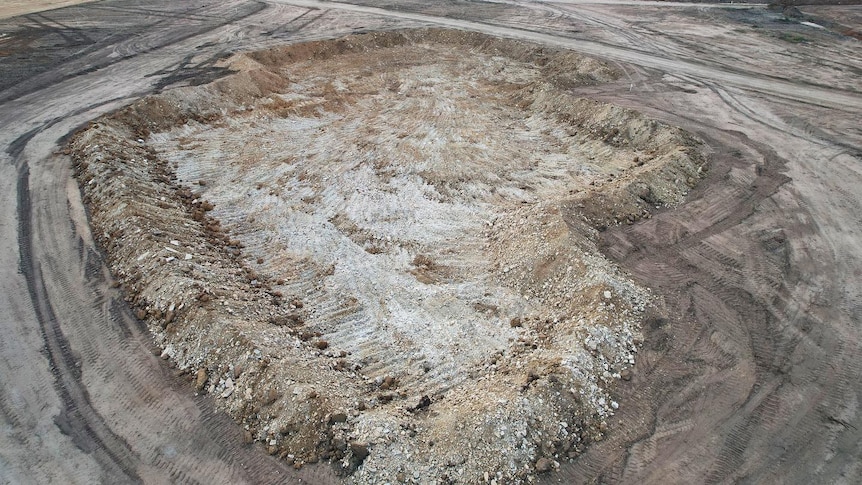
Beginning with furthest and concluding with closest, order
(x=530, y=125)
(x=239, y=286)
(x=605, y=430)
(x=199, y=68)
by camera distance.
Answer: (x=199, y=68) < (x=530, y=125) < (x=239, y=286) < (x=605, y=430)

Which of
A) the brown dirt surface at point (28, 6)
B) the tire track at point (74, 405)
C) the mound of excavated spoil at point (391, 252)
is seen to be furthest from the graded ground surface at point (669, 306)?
the brown dirt surface at point (28, 6)

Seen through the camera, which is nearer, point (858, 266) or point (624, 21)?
point (858, 266)

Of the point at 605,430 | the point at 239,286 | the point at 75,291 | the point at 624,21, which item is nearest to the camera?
the point at 605,430

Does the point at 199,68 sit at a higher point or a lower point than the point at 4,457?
higher

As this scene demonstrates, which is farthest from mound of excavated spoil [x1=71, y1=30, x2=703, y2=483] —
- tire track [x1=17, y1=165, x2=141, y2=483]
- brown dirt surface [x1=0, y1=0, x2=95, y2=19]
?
brown dirt surface [x1=0, y1=0, x2=95, y2=19]

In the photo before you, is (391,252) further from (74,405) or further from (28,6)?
(28,6)

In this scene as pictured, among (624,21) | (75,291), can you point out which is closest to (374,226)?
Result: (75,291)

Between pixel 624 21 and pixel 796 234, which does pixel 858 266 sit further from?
pixel 624 21

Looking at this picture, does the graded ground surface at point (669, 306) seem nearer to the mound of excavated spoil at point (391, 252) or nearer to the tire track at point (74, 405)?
the tire track at point (74, 405)
